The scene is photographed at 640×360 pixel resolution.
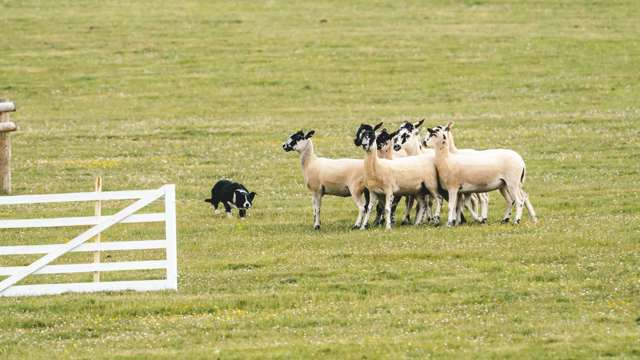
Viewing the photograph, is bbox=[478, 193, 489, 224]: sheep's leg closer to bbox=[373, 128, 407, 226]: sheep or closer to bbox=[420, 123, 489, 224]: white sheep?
bbox=[420, 123, 489, 224]: white sheep

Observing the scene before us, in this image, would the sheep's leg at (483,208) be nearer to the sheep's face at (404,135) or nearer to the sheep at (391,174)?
the sheep at (391,174)

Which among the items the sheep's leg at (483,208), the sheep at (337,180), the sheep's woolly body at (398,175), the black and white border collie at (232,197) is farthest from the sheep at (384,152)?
the black and white border collie at (232,197)

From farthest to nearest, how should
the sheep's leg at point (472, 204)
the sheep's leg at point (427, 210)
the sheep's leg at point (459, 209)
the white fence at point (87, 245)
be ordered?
1. the sheep's leg at point (427, 210)
2. the sheep's leg at point (472, 204)
3. the sheep's leg at point (459, 209)
4. the white fence at point (87, 245)

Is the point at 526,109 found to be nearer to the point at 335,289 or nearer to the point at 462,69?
the point at 462,69

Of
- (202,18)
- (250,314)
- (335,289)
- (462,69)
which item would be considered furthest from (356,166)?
(202,18)

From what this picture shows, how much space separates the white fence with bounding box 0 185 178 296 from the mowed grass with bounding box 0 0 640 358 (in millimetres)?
435

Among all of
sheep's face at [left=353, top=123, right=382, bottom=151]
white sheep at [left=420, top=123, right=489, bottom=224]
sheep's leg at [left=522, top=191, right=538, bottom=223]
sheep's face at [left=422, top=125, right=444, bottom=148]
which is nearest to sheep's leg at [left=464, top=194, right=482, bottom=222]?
white sheep at [left=420, top=123, right=489, bottom=224]

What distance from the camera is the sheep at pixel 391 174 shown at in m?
24.5

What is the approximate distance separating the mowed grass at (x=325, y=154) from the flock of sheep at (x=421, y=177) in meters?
0.62

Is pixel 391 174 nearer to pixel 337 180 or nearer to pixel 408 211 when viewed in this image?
pixel 337 180

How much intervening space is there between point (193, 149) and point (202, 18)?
73.1ft

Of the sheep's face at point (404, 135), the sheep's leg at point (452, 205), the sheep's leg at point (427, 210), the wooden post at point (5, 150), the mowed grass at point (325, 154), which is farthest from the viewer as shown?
the wooden post at point (5, 150)

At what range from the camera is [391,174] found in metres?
24.6

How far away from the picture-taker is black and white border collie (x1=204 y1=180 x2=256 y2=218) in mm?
26609
